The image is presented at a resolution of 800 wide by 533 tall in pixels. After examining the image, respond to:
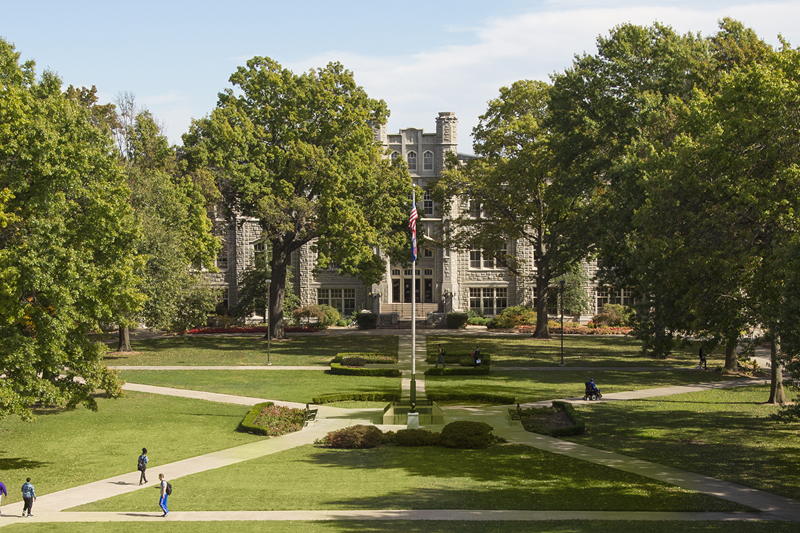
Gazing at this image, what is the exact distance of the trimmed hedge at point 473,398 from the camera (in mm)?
28250

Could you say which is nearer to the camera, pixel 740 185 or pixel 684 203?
pixel 740 185

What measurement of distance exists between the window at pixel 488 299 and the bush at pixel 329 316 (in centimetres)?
1243

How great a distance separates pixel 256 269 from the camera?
57.0 metres

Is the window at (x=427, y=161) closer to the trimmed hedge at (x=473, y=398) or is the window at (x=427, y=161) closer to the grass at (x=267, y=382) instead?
the grass at (x=267, y=382)

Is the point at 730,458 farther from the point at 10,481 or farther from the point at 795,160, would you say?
the point at 10,481

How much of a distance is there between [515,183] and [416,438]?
90.4ft

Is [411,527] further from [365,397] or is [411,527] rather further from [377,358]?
[377,358]

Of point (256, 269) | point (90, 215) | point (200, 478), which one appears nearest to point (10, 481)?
point (200, 478)

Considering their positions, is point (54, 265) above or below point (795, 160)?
below

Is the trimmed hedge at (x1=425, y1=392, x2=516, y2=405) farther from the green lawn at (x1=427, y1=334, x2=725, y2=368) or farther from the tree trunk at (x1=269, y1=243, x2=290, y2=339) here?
the tree trunk at (x1=269, y1=243, x2=290, y2=339)

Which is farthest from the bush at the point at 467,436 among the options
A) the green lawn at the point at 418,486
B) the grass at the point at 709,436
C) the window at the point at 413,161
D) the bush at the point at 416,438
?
the window at the point at 413,161

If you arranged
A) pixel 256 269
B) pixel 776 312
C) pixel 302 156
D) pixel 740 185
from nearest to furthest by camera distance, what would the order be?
pixel 776 312 → pixel 740 185 → pixel 302 156 → pixel 256 269

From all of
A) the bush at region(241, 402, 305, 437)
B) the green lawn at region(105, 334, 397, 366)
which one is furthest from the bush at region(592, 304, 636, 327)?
the bush at region(241, 402, 305, 437)

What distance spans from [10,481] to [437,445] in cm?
1237
